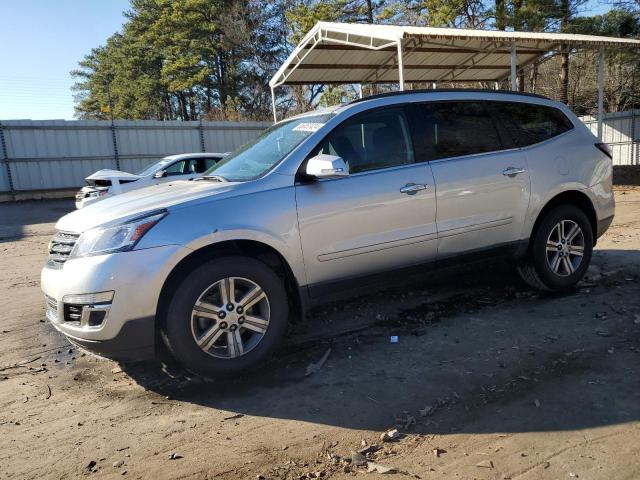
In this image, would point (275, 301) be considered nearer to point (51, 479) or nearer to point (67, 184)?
A: point (51, 479)

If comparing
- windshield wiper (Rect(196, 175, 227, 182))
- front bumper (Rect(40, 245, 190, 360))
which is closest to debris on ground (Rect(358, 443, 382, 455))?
front bumper (Rect(40, 245, 190, 360))

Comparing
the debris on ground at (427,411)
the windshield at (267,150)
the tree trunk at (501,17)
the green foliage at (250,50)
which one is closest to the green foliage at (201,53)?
the green foliage at (250,50)

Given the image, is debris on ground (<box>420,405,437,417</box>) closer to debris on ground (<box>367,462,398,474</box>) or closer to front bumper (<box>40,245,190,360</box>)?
debris on ground (<box>367,462,398,474</box>)

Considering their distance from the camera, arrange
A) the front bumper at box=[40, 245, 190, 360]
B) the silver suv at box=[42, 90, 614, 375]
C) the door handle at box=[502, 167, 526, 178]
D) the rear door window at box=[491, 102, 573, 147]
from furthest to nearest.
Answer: the rear door window at box=[491, 102, 573, 147]
the door handle at box=[502, 167, 526, 178]
the silver suv at box=[42, 90, 614, 375]
the front bumper at box=[40, 245, 190, 360]

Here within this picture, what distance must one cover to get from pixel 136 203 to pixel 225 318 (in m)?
1.05

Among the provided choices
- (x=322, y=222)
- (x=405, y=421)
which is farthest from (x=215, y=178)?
(x=405, y=421)

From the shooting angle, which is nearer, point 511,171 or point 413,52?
point 511,171

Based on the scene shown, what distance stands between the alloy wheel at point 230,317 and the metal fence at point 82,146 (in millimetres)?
19764

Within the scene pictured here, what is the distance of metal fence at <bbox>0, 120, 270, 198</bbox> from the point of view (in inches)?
769

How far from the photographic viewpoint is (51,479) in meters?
2.54

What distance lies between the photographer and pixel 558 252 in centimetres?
491

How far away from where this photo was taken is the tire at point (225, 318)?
10.7ft

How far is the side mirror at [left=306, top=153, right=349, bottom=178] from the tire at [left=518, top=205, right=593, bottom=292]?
2298 millimetres

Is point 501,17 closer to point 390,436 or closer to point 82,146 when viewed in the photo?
point 82,146
